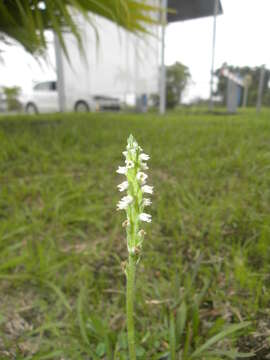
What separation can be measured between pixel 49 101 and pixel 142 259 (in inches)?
295

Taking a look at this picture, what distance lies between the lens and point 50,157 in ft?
5.68

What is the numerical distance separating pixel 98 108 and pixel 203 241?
22.1ft

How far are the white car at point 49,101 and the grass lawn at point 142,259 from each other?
5660 mm

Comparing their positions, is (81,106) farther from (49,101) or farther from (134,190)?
(134,190)

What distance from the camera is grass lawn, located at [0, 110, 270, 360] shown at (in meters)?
0.65

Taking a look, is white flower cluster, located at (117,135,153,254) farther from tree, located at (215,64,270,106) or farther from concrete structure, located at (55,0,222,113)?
concrete structure, located at (55,0,222,113)

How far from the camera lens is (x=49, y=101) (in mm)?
7609

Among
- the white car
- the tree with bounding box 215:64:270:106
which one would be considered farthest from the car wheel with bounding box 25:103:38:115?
the tree with bounding box 215:64:270:106

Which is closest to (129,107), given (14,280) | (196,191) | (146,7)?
(146,7)

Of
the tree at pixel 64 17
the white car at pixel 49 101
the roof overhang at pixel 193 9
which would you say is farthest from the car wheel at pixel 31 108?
the tree at pixel 64 17

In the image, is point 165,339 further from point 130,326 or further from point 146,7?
point 146,7

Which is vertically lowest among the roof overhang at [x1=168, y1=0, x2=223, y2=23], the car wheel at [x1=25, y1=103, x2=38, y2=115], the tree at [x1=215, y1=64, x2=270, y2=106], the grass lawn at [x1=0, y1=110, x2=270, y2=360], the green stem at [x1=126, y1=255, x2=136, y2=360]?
the grass lawn at [x1=0, y1=110, x2=270, y2=360]

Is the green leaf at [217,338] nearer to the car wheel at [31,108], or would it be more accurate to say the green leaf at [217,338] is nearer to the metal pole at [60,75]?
the metal pole at [60,75]

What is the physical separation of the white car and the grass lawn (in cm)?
566
